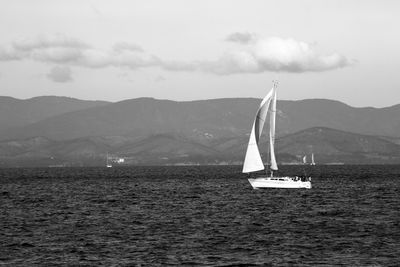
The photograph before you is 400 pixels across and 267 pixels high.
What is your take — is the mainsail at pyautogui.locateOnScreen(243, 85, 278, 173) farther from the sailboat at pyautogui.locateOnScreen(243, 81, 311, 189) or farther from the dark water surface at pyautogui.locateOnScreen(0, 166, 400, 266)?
the dark water surface at pyautogui.locateOnScreen(0, 166, 400, 266)

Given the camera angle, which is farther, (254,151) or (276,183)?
(276,183)

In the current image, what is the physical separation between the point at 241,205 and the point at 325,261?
153ft

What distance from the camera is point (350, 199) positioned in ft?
356

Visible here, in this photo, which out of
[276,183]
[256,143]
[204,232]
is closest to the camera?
[204,232]

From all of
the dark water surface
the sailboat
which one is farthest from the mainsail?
the dark water surface

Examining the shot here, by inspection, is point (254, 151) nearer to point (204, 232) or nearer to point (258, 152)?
point (258, 152)

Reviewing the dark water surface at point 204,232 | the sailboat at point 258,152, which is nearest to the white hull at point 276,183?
the sailboat at point 258,152

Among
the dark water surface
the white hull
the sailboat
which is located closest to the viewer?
the dark water surface

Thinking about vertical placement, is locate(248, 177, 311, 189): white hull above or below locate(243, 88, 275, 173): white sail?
below

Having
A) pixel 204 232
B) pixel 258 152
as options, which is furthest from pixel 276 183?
pixel 204 232

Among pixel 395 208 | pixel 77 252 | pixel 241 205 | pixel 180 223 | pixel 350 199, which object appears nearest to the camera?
pixel 77 252

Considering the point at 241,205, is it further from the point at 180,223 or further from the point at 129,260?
the point at 129,260

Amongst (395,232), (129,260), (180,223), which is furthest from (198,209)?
(129,260)

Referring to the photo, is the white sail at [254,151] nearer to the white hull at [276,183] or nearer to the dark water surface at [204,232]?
the white hull at [276,183]
